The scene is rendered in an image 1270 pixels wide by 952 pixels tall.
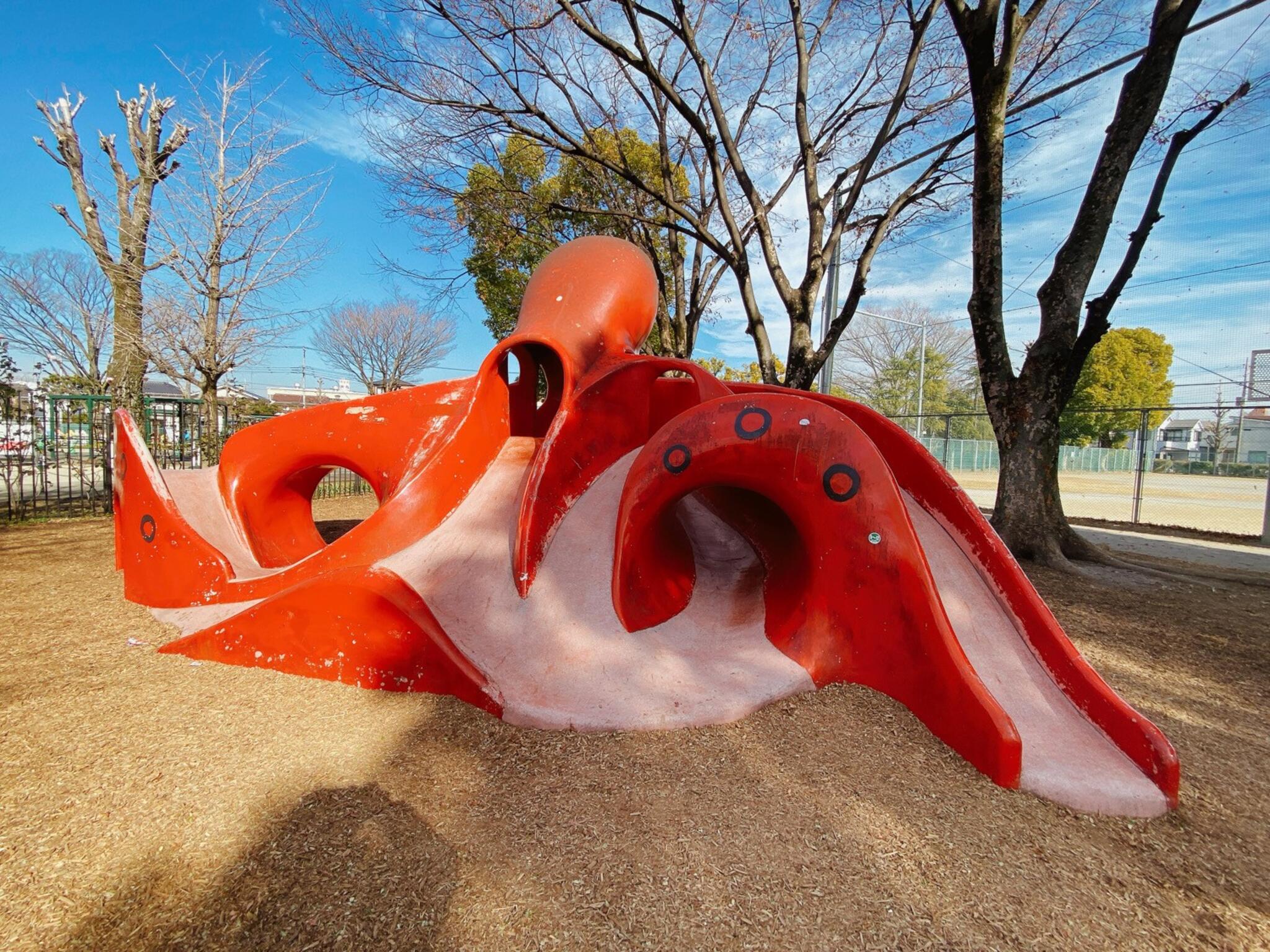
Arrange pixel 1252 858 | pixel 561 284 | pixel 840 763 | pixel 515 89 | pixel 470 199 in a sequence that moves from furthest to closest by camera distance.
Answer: pixel 470 199 < pixel 515 89 < pixel 561 284 < pixel 840 763 < pixel 1252 858

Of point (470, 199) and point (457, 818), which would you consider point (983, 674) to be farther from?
point (470, 199)

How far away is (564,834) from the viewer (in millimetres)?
2080

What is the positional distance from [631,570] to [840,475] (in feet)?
4.26

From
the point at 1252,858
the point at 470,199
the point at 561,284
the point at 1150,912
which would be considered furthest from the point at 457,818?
the point at 470,199

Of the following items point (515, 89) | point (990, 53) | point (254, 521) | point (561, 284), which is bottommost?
point (254, 521)

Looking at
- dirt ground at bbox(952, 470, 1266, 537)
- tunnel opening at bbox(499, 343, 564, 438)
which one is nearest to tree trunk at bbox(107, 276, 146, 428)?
tunnel opening at bbox(499, 343, 564, 438)

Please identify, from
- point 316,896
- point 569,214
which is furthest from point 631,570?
point 569,214

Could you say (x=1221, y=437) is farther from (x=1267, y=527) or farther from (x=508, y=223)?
(x=508, y=223)

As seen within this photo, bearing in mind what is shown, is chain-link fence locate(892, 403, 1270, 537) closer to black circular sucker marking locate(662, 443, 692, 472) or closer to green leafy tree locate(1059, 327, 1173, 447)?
green leafy tree locate(1059, 327, 1173, 447)

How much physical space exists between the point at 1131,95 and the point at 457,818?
878 centimetres

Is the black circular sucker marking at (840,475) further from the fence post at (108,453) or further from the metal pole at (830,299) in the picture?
the fence post at (108,453)

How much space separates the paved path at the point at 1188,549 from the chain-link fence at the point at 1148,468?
1566 mm

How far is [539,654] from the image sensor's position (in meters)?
3.12

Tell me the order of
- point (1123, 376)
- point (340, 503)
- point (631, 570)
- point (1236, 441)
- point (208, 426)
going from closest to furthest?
point (631, 570), point (208, 426), point (340, 503), point (1236, 441), point (1123, 376)
